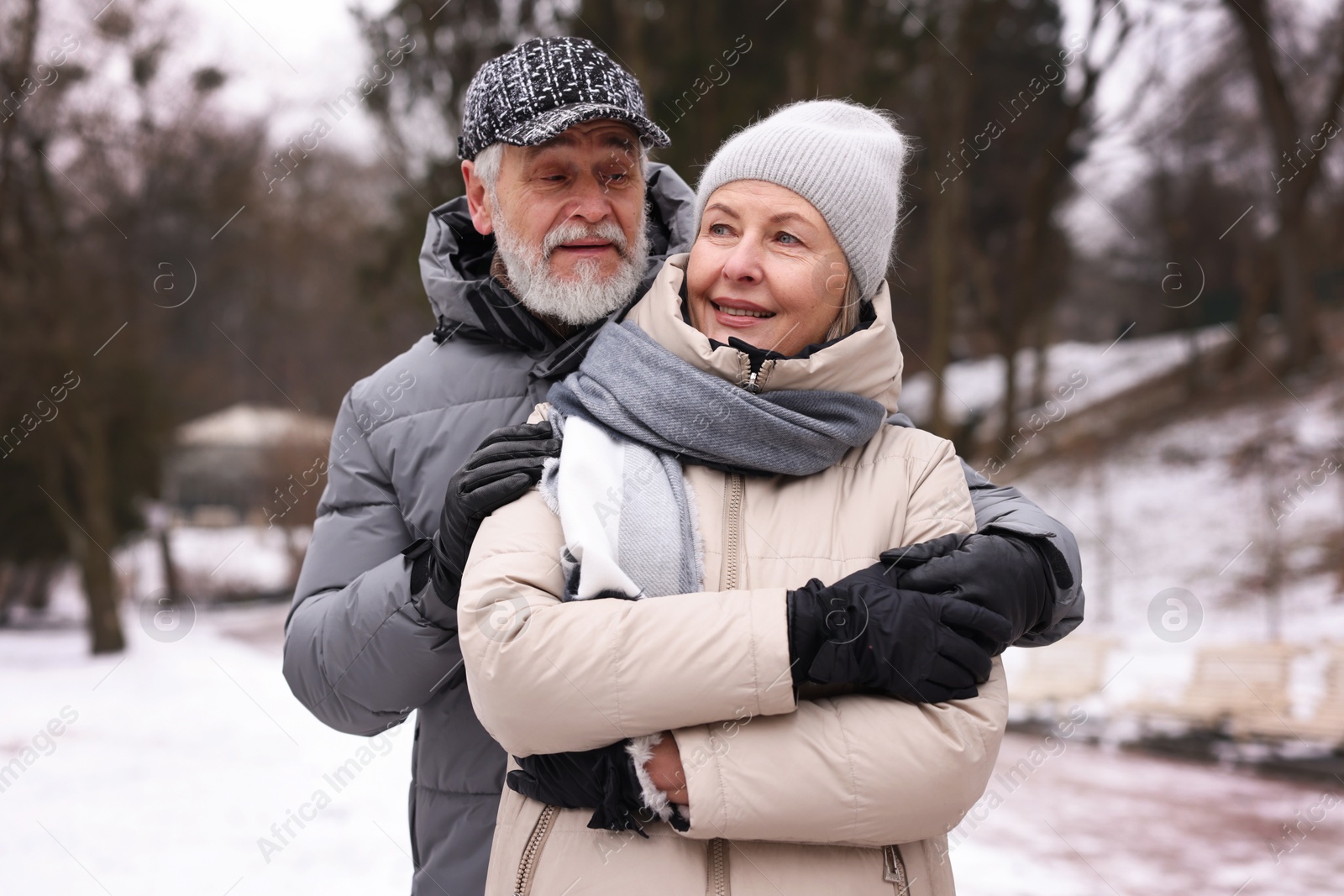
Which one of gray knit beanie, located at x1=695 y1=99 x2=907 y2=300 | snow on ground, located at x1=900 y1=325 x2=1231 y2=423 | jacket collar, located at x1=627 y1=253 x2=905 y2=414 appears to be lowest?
jacket collar, located at x1=627 y1=253 x2=905 y2=414

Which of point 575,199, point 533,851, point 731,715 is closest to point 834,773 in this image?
point 731,715

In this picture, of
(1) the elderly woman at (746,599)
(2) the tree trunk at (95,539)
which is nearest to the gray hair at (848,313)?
(1) the elderly woman at (746,599)

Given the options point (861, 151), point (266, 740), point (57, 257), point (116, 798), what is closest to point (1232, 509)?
point (266, 740)

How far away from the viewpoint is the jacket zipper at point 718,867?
4.98 ft

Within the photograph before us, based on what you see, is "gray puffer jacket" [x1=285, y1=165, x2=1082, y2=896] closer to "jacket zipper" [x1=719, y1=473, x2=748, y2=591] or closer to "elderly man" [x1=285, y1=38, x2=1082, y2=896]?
"elderly man" [x1=285, y1=38, x2=1082, y2=896]

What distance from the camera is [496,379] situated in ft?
7.06

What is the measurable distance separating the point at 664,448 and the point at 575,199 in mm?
668

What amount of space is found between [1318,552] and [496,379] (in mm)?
12170

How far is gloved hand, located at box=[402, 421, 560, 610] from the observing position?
5.48 ft

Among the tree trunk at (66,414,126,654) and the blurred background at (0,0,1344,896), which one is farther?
the tree trunk at (66,414,126,654)

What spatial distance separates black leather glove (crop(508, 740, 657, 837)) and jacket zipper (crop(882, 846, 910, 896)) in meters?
0.34

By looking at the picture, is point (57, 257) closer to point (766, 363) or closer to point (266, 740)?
point (266, 740)

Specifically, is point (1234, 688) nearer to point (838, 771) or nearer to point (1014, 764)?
point (1014, 764)

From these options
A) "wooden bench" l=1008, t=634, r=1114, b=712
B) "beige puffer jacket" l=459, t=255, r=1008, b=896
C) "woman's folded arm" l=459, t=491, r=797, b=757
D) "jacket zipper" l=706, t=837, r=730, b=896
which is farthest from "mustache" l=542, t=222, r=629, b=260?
"wooden bench" l=1008, t=634, r=1114, b=712
